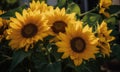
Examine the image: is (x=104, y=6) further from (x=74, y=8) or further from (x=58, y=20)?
(x=58, y=20)

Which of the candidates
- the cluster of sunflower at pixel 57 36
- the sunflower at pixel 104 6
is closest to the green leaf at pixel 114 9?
the sunflower at pixel 104 6

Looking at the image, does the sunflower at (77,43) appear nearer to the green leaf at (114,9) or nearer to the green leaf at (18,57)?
the green leaf at (18,57)

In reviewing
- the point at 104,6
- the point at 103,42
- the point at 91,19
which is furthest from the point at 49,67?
the point at 104,6

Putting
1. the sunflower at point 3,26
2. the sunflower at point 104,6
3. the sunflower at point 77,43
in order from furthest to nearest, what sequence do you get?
the sunflower at point 104,6
the sunflower at point 3,26
the sunflower at point 77,43

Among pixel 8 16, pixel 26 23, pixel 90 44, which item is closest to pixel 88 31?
pixel 90 44

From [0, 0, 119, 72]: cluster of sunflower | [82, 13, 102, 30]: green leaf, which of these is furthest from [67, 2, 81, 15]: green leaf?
[0, 0, 119, 72]: cluster of sunflower

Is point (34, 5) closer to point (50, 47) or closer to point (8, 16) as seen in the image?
point (8, 16)
